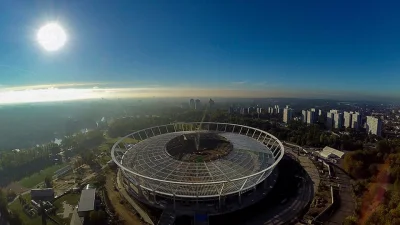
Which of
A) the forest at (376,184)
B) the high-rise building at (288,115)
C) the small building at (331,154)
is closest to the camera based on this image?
the forest at (376,184)

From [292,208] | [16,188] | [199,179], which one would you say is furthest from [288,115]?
[16,188]

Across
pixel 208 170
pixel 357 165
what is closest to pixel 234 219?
pixel 208 170

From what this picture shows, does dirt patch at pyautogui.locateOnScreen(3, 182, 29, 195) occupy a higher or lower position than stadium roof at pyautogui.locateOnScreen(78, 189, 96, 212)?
lower

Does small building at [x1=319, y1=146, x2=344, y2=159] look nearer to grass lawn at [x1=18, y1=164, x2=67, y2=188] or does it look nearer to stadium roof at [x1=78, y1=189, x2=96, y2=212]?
stadium roof at [x1=78, y1=189, x2=96, y2=212]

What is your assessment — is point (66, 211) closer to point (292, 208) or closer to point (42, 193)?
point (42, 193)

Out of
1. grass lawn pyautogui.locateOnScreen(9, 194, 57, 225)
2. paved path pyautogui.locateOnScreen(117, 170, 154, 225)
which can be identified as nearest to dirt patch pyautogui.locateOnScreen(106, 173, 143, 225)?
paved path pyautogui.locateOnScreen(117, 170, 154, 225)

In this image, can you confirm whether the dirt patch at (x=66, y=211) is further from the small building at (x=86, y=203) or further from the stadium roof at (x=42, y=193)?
the stadium roof at (x=42, y=193)

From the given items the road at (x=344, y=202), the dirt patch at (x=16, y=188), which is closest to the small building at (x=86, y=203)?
the dirt patch at (x=16, y=188)

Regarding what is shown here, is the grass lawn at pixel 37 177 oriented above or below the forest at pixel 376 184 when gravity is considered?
below
